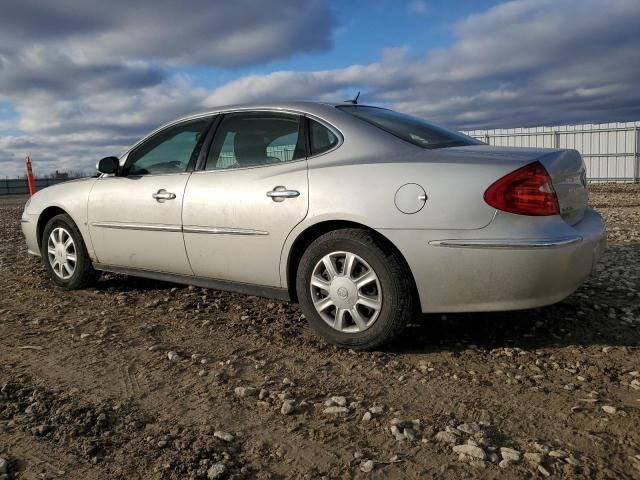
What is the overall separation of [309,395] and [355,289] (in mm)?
692

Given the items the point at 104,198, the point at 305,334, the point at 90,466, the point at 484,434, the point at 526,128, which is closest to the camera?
the point at 90,466

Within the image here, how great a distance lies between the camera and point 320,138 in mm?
3318

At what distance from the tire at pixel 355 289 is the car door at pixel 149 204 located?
1.15 metres

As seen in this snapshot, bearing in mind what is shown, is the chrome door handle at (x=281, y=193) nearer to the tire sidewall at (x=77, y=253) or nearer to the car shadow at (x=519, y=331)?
the car shadow at (x=519, y=331)

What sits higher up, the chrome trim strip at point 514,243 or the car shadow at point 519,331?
the chrome trim strip at point 514,243

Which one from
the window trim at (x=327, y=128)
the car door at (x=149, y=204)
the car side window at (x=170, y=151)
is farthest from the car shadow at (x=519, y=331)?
the car side window at (x=170, y=151)

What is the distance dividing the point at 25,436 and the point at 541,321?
297 cm

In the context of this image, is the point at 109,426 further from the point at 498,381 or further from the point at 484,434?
the point at 498,381

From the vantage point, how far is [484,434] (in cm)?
213

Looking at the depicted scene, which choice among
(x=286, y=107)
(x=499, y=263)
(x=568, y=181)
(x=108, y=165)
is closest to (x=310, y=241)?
(x=286, y=107)

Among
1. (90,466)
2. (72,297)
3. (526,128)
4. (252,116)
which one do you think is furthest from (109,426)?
(526,128)

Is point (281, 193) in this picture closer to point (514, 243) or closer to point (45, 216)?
point (514, 243)

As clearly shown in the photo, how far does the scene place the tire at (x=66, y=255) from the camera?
4610mm

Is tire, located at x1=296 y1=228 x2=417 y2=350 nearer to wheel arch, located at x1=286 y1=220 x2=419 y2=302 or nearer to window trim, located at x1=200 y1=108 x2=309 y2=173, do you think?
wheel arch, located at x1=286 y1=220 x2=419 y2=302
